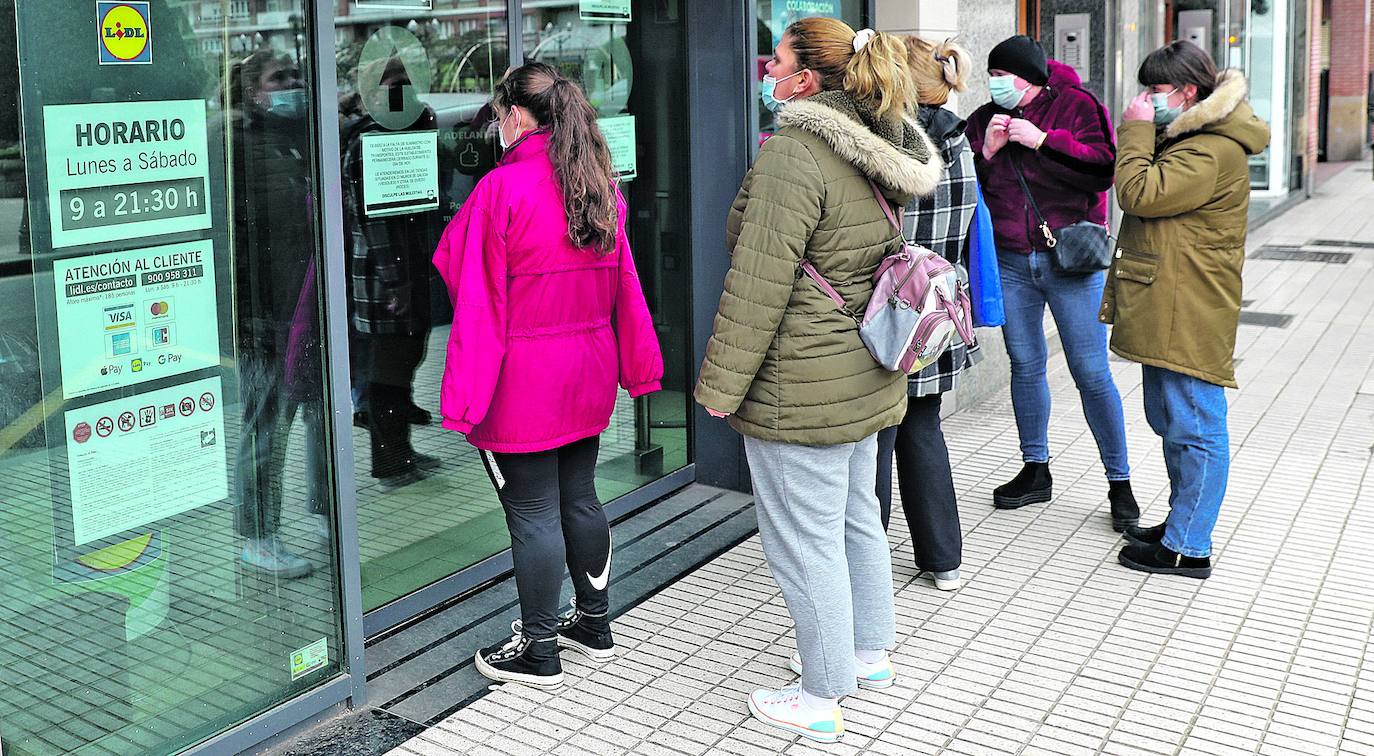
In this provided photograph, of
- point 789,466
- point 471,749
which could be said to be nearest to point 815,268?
point 789,466

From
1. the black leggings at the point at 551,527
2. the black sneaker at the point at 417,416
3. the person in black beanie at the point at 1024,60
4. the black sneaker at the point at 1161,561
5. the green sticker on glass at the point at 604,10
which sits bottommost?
the black sneaker at the point at 1161,561

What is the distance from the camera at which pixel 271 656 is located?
371cm

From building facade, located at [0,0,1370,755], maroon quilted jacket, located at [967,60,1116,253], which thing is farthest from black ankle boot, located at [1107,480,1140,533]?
building facade, located at [0,0,1370,755]

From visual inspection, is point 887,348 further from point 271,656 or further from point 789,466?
point 271,656

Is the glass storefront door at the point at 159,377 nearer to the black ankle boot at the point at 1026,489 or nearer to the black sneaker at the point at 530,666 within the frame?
the black sneaker at the point at 530,666

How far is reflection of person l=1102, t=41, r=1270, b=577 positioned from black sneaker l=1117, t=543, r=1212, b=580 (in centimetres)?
1

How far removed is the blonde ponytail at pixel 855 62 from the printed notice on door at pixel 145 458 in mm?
1731

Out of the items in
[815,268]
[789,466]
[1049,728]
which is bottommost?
[1049,728]

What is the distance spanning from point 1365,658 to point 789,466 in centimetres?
203

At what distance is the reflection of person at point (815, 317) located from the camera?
346 cm

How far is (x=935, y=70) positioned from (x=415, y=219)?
1.75 meters

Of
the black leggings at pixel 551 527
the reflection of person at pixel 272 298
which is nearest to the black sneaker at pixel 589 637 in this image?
the black leggings at pixel 551 527

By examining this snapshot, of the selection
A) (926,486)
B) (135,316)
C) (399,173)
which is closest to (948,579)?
(926,486)

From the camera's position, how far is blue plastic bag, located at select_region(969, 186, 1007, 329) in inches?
183
